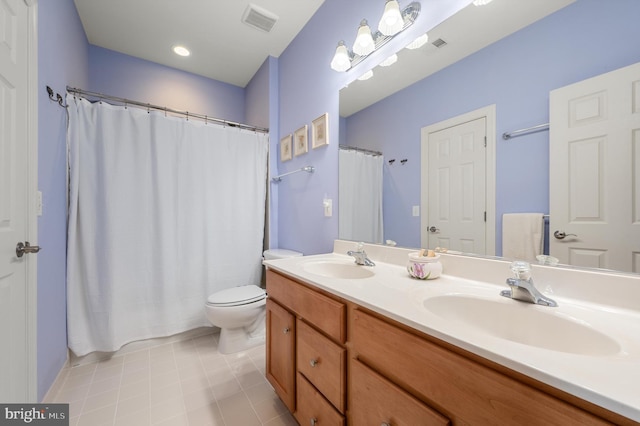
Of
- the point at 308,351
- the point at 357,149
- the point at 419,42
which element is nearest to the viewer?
the point at 308,351

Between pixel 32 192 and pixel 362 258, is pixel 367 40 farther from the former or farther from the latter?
pixel 32 192

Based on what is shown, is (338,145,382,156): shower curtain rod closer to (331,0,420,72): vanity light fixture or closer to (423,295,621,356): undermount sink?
(331,0,420,72): vanity light fixture

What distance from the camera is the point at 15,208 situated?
3.20ft

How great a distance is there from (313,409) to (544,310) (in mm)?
899

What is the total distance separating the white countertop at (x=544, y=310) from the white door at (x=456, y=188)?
0.34 ft

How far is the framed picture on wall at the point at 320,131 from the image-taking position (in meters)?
1.71

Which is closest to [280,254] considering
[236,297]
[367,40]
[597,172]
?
[236,297]

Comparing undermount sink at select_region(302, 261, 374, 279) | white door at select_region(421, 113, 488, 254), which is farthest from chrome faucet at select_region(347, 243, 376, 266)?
white door at select_region(421, 113, 488, 254)

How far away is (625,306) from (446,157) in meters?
0.71

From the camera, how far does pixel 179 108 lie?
2627 mm

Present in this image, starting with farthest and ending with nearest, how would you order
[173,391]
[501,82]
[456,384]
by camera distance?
[173,391], [501,82], [456,384]

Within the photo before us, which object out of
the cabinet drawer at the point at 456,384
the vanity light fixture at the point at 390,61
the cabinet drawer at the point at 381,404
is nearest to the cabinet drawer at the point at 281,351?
the cabinet drawer at the point at 381,404

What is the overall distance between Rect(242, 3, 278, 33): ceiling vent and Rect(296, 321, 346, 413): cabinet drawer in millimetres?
2200

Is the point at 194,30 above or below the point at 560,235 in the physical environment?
above
